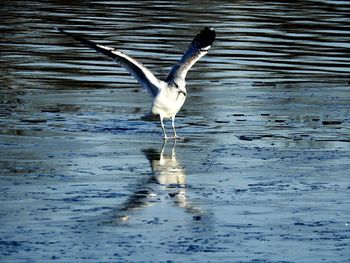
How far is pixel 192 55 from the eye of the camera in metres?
17.3

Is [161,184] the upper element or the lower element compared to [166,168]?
lower

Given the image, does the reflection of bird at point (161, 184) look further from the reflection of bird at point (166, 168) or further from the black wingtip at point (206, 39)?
the black wingtip at point (206, 39)

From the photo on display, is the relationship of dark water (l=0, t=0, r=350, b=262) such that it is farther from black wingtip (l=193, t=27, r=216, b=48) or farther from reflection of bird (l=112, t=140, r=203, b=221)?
black wingtip (l=193, t=27, r=216, b=48)

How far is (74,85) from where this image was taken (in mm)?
20844

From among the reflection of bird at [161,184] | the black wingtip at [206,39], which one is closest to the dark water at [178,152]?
the reflection of bird at [161,184]

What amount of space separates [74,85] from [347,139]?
6110 mm

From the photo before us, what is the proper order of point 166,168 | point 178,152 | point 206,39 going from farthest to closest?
point 206,39 → point 178,152 → point 166,168

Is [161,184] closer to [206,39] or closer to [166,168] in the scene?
[166,168]

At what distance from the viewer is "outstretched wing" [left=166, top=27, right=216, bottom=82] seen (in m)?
17.1

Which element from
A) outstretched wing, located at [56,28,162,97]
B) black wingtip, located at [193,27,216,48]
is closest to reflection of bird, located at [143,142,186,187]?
outstretched wing, located at [56,28,162,97]

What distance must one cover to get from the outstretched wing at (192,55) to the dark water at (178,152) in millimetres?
757

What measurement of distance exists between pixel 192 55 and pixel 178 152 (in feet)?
7.80

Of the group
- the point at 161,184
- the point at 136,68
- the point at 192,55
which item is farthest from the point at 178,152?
the point at 192,55

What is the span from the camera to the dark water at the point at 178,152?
10836mm
